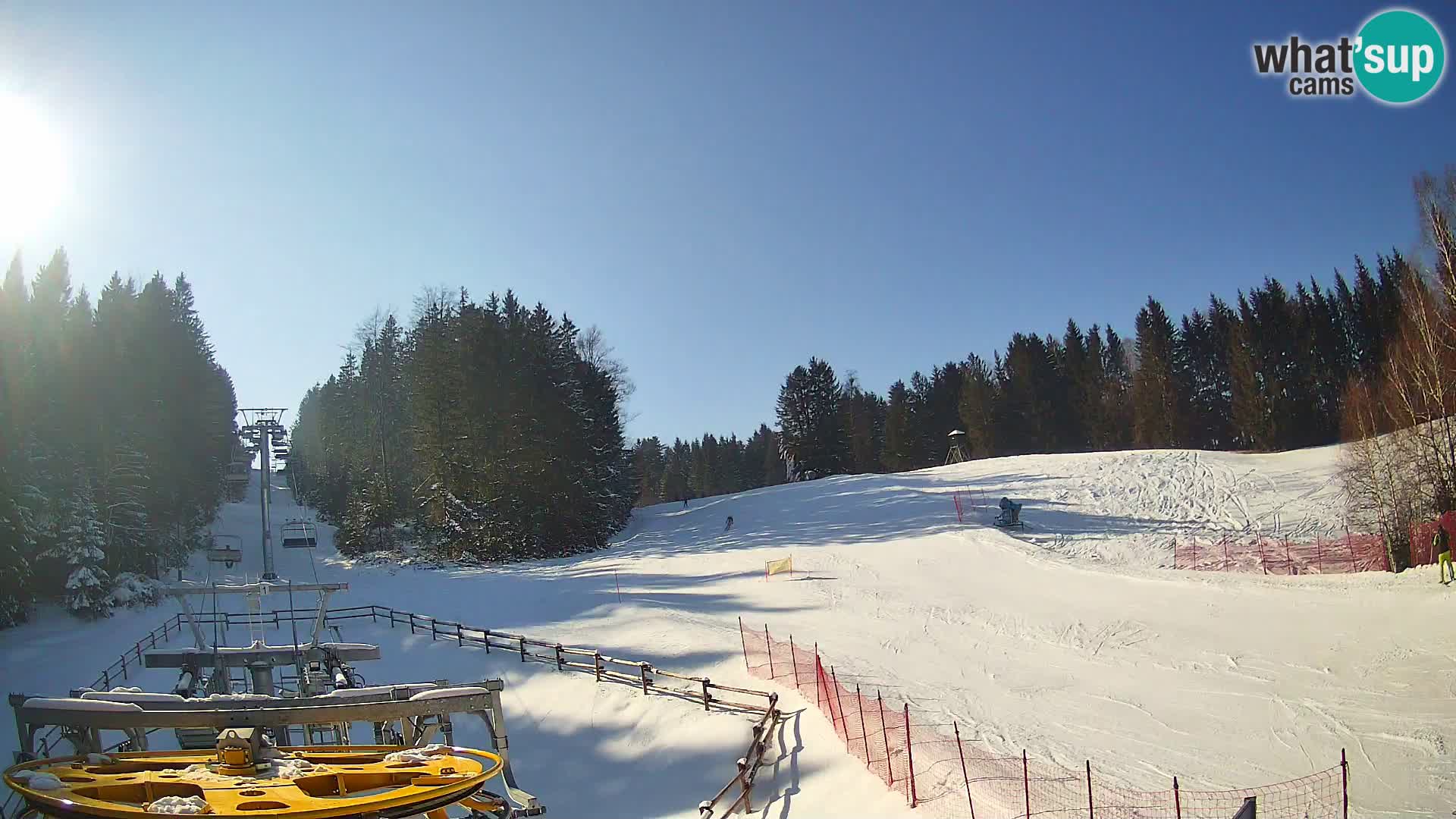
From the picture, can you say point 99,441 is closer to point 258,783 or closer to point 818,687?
point 818,687

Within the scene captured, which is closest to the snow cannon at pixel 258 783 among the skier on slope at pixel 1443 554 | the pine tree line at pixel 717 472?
the skier on slope at pixel 1443 554

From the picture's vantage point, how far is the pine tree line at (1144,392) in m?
59.9

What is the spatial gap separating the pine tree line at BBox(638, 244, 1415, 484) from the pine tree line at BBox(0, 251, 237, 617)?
4918 centimetres

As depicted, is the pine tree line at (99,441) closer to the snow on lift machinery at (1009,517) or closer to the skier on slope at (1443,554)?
the snow on lift machinery at (1009,517)

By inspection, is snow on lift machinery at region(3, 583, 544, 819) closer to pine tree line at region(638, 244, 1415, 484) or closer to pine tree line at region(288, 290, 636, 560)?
pine tree line at region(288, 290, 636, 560)

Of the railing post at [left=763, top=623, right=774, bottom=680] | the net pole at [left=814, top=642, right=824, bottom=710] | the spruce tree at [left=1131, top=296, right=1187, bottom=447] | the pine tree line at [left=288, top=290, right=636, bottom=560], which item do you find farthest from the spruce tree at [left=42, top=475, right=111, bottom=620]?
the spruce tree at [left=1131, top=296, right=1187, bottom=447]

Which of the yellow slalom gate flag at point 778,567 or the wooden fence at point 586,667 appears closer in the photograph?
the wooden fence at point 586,667

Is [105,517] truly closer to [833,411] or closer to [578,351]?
[578,351]

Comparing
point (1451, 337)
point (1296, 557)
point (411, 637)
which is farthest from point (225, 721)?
point (1451, 337)

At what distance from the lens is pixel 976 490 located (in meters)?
45.4

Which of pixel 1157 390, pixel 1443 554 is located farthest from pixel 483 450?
pixel 1157 390

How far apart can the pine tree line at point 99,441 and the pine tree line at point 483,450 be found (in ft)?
32.3

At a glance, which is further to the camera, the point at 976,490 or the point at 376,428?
the point at 376,428

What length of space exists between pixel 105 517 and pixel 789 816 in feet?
117
